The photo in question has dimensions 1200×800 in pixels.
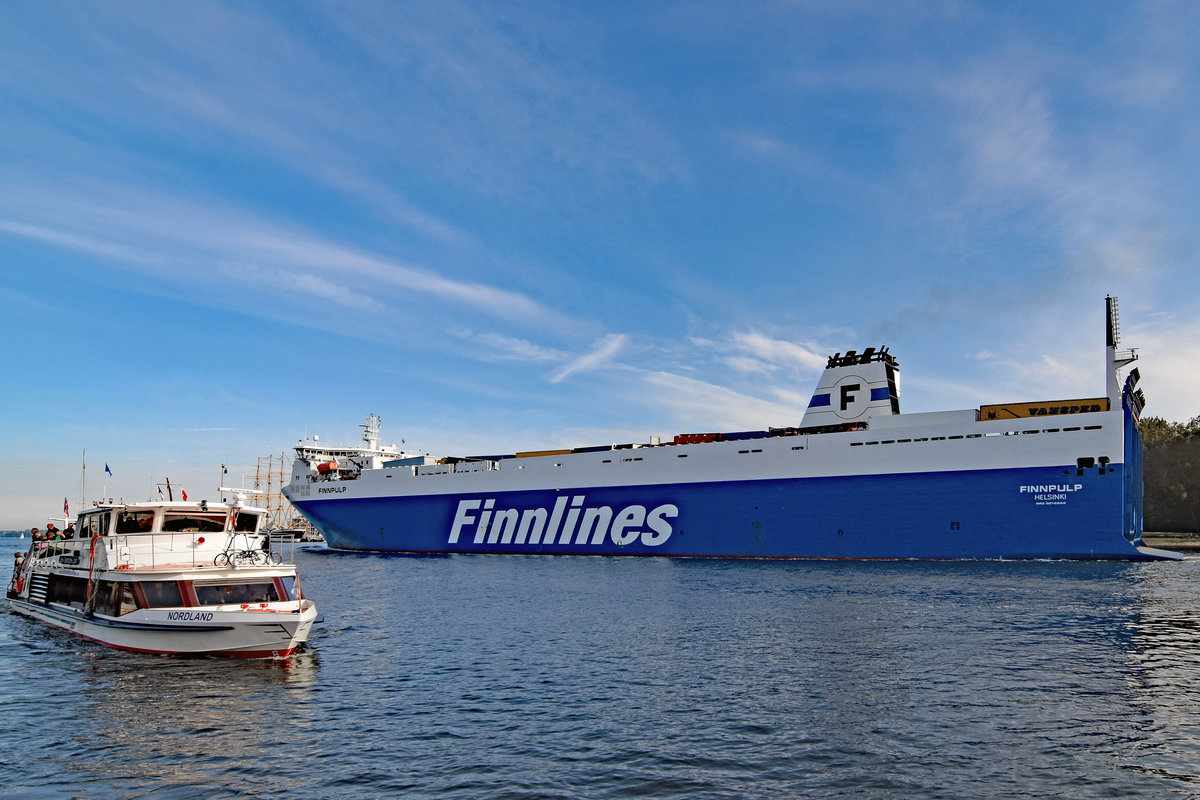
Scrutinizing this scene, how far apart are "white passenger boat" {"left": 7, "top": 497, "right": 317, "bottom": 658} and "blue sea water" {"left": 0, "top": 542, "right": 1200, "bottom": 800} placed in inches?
22.1

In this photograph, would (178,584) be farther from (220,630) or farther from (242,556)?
(242,556)

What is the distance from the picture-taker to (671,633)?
63.4 feet

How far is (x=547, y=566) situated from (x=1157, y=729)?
32272mm

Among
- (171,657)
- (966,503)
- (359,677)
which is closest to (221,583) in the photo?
(171,657)

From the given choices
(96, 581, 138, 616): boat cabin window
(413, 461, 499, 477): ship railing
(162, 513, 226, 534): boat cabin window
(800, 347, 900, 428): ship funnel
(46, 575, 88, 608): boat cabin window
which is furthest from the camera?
(413, 461, 499, 477): ship railing

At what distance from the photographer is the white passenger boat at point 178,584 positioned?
1655 centimetres

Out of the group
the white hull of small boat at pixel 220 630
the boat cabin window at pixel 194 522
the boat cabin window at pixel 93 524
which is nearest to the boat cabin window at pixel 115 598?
the white hull of small boat at pixel 220 630

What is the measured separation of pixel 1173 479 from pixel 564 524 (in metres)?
78.3

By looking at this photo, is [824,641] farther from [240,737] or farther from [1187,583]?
[1187,583]

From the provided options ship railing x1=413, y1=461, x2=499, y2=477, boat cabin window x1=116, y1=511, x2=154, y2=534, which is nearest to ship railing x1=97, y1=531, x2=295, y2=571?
boat cabin window x1=116, y1=511, x2=154, y2=534

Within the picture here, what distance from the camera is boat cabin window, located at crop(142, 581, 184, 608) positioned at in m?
17.0

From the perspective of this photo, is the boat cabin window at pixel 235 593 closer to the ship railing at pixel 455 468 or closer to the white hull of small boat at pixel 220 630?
the white hull of small boat at pixel 220 630

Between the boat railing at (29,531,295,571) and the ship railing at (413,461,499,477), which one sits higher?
the ship railing at (413,461,499,477)

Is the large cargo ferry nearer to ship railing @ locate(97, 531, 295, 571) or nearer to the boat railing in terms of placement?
the boat railing
